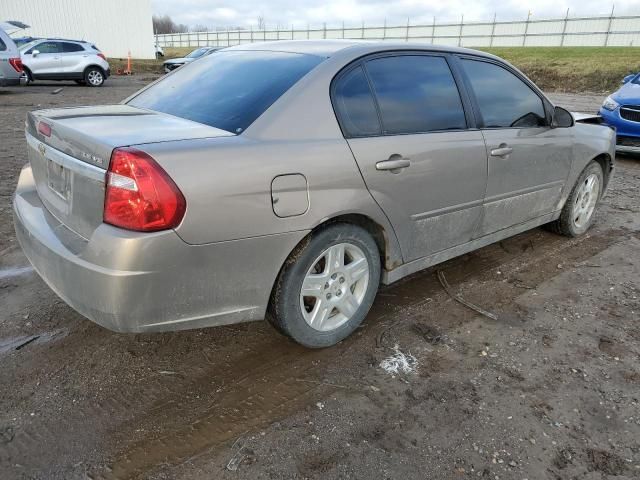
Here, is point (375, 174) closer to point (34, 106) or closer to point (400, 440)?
point (400, 440)

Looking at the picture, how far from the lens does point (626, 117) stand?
8.39 m

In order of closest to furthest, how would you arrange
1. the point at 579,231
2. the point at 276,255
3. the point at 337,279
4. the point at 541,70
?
the point at 276,255 → the point at 337,279 → the point at 579,231 → the point at 541,70

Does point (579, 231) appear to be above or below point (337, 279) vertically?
below

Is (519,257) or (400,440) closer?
(400,440)

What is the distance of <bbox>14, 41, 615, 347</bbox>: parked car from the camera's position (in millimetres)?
2178

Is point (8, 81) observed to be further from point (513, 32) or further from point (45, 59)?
point (513, 32)

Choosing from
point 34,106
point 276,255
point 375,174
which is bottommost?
point 34,106

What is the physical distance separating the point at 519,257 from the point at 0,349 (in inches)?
150

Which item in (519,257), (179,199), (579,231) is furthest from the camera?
(579,231)

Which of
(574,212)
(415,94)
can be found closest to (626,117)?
(574,212)

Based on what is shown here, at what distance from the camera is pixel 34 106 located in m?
12.9

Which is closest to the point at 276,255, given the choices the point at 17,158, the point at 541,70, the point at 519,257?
the point at 519,257

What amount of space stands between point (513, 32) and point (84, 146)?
43620mm

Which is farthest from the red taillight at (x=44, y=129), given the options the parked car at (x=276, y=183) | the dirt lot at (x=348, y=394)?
the dirt lot at (x=348, y=394)
